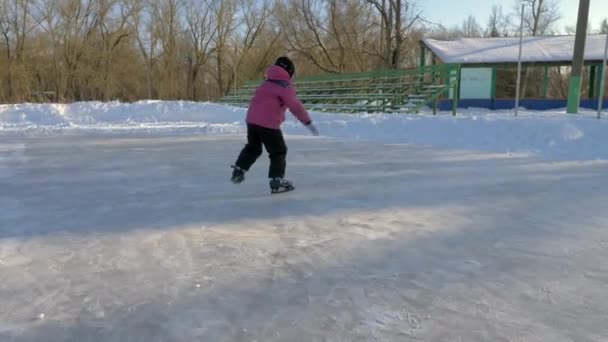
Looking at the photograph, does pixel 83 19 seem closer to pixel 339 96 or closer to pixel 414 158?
pixel 339 96

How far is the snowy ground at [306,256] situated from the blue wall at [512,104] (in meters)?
15.4

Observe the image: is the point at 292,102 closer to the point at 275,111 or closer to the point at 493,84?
the point at 275,111

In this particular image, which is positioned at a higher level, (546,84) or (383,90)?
(546,84)

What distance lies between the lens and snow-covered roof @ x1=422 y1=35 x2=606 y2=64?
19500mm

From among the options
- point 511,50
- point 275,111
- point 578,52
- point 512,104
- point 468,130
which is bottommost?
point 468,130

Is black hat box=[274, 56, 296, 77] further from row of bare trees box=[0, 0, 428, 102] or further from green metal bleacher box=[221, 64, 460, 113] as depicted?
row of bare trees box=[0, 0, 428, 102]

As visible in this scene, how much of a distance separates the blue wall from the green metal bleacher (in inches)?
112

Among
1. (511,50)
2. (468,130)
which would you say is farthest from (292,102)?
(511,50)

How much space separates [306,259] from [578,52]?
1191 cm

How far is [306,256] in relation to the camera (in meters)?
2.48

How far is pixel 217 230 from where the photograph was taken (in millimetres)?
2990

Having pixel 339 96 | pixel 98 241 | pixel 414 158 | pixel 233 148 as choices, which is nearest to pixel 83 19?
pixel 339 96

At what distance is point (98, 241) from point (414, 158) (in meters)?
4.64

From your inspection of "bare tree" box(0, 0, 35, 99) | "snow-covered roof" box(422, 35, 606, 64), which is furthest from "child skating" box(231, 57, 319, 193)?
"bare tree" box(0, 0, 35, 99)
